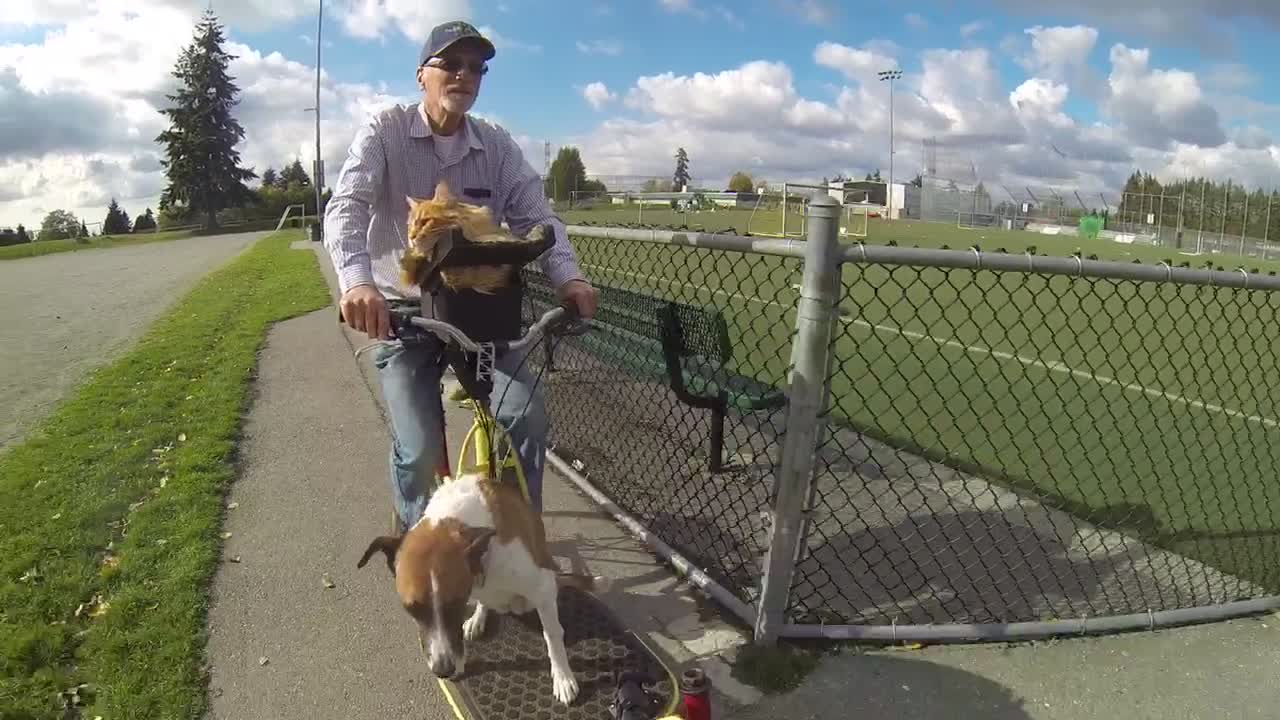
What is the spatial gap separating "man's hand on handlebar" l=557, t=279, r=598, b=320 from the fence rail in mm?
514

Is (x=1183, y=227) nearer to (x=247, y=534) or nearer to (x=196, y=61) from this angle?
(x=247, y=534)

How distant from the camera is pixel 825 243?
2.59 meters

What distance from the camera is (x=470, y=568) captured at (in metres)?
2.29

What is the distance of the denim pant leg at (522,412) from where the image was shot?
10.4 ft

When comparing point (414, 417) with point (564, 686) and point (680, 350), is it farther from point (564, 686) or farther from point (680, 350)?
point (680, 350)

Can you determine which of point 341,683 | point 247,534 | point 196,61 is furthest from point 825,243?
point 196,61

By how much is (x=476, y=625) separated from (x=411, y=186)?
1.71 meters

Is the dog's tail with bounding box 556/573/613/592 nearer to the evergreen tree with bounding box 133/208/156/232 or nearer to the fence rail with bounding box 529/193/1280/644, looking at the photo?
the fence rail with bounding box 529/193/1280/644

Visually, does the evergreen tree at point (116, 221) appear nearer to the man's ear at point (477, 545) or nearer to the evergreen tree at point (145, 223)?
the evergreen tree at point (145, 223)

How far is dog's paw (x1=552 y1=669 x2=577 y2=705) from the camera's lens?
2668 mm

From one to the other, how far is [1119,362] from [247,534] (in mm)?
9178

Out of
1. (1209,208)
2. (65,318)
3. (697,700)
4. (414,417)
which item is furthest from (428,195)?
(1209,208)

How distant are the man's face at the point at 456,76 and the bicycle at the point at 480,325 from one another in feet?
2.20

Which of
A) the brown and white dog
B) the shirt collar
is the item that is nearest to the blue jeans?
the brown and white dog
